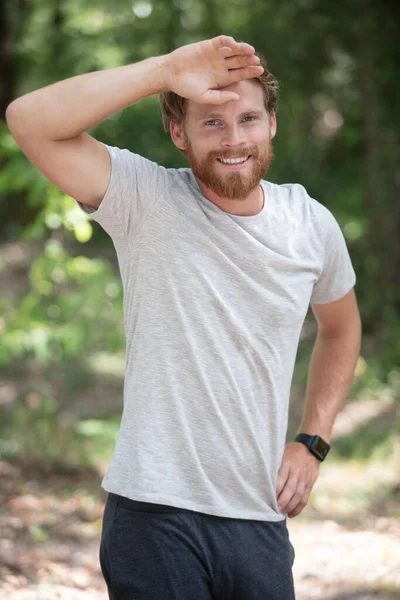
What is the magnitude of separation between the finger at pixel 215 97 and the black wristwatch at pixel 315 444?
1.12m

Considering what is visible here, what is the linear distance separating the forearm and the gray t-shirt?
0.49ft

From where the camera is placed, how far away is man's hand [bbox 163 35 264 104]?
212 cm

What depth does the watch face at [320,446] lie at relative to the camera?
2.54 meters

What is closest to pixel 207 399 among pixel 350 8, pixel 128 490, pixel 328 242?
pixel 128 490

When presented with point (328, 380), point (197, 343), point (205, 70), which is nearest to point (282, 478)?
point (328, 380)

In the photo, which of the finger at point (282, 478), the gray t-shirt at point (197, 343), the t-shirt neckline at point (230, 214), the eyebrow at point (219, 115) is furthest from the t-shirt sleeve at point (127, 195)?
the finger at point (282, 478)

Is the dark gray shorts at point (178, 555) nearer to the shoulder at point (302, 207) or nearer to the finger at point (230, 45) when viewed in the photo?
the shoulder at point (302, 207)

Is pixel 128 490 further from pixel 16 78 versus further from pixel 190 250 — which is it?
pixel 16 78

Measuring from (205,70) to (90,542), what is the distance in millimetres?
3291

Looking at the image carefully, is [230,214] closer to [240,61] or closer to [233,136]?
[233,136]

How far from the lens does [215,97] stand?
2135 millimetres

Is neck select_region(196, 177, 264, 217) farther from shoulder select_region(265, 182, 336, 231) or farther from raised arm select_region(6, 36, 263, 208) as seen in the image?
raised arm select_region(6, 36, 263, 208)

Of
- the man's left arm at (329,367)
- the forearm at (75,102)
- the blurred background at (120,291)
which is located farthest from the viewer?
the blurred background at (120,291)

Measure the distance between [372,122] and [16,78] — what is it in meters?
4.78
